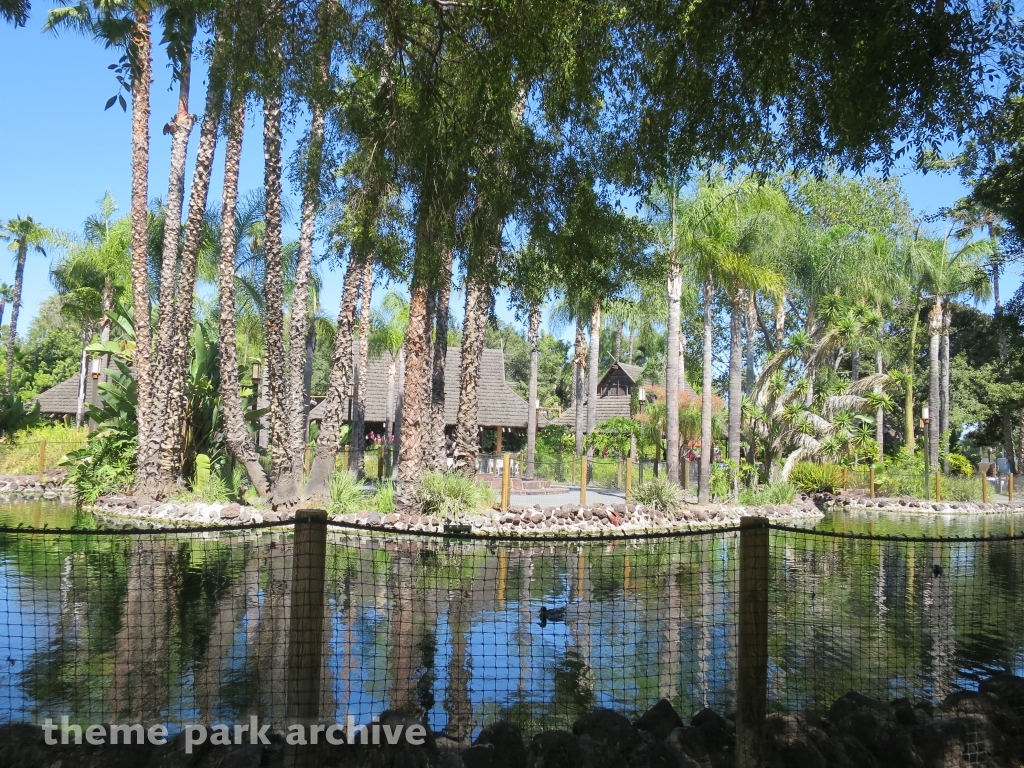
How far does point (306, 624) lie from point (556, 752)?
5.13 feet

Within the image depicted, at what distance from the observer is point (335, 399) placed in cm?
1916

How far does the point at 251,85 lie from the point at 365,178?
128cm

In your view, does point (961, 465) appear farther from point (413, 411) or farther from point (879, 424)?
point (413, 411)

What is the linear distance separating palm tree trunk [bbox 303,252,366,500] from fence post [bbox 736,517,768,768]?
1429 centimetres

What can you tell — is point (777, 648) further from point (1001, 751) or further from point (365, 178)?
point (365, 178)

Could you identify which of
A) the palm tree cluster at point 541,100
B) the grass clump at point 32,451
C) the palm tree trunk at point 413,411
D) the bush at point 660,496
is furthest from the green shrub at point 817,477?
the grass clump at point 32,451

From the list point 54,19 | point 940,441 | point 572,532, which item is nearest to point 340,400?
point 572,532

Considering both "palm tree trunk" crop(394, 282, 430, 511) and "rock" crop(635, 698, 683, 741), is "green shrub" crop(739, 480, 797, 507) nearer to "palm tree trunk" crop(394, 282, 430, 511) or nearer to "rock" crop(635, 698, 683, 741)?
"palm tree trunk" crop(394, 282, 430, 511)

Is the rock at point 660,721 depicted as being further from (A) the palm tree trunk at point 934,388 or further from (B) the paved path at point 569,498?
(A) the palm tree trunk at point 934,388

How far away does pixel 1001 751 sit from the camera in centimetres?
521

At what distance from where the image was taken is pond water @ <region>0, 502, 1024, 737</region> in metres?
6.58

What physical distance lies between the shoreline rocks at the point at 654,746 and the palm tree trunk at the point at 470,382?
14288mm

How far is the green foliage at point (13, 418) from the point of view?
29573 mm

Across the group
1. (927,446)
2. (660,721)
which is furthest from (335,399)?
(927,446)
